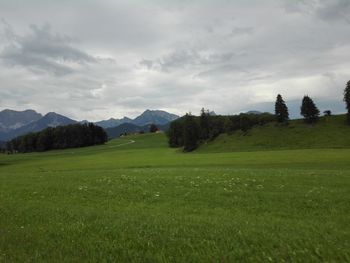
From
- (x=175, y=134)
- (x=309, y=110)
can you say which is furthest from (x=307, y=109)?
(x=175, y=134)

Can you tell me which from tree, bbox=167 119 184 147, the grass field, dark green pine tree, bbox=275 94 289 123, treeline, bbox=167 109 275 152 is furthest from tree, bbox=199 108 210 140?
the grass field

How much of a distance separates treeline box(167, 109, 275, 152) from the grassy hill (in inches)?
190

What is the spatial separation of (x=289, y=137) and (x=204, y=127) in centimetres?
3985

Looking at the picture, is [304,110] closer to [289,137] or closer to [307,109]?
[307,109]

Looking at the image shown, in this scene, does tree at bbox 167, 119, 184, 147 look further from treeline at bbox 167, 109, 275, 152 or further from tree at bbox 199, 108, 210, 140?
tree at bbox 199, 108, 210, 140

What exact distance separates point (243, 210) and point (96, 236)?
19.9 ft

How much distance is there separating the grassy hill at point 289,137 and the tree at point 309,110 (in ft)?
9.33

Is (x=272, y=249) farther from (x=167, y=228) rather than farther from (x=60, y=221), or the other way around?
(x=60, y=221)

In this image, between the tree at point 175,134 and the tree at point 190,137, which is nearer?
the tree at point 190,137

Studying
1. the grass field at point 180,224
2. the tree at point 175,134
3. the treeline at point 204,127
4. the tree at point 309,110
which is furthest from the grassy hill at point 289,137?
the grass field at point 180,224

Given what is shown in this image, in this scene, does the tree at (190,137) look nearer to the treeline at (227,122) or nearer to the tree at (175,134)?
the treeline at (227,122)

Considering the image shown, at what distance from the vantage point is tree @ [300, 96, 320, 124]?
Answer: 15559cm

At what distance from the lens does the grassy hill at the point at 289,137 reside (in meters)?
128

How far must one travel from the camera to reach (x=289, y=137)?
140375 mm
